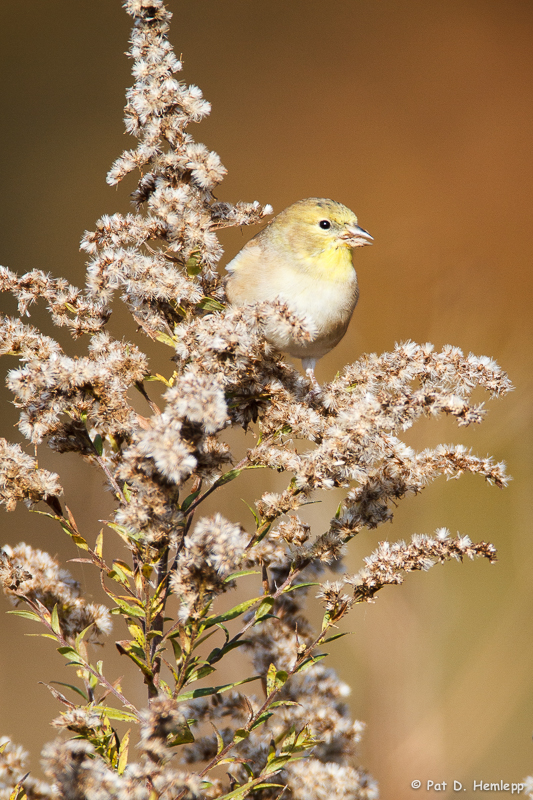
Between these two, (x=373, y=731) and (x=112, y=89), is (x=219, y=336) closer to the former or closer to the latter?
(x=373, y=731)

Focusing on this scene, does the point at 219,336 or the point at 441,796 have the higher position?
the point at 219,336

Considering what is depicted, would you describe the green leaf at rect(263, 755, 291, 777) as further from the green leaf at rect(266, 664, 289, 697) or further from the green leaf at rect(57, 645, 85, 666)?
the green leaf at rect(57, 645, 85, 666)

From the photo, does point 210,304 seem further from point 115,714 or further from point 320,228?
point 320,228

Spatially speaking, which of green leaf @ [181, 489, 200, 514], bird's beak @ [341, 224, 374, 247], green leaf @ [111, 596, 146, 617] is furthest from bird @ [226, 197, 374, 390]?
green leaf @ [111, 596, 146, 617]

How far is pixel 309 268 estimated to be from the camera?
1.21m

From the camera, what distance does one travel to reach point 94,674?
2.14 feet

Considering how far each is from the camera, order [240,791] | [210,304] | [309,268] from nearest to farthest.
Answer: [240,791] → [210,304] → [309,268]

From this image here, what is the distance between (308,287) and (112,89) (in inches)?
65.1

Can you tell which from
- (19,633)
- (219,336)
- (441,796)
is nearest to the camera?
(219,336)

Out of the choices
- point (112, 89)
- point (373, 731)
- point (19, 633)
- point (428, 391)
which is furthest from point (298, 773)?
point (112, 89)

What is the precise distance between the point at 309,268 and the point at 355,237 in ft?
0.44

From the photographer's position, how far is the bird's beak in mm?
1256

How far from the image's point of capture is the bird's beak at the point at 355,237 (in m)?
1.26

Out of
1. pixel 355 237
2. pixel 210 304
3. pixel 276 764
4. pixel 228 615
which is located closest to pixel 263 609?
pixel 228 615
